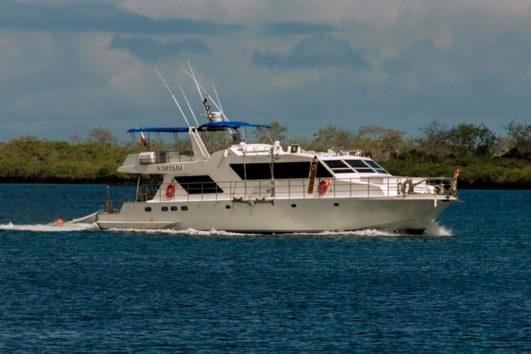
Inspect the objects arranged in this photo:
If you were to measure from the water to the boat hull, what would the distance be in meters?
0.51

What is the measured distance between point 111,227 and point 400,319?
2240cm

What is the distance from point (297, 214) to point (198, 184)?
4.37 metres

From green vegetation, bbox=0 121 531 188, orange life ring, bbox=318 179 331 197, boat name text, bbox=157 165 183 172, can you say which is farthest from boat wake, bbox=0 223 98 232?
green vegetation, bbox=0 121 531 188

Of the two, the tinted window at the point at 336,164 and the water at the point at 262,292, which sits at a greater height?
the tinted window at the point at 336,164

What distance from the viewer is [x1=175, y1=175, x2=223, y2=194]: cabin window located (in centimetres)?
4803

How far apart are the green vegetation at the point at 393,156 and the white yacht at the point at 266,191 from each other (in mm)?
67704

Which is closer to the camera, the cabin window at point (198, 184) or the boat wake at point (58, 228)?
the cabin window at point (198, 184)

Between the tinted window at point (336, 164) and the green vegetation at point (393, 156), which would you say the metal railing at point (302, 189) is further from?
the green vegetation at point (393, 156)

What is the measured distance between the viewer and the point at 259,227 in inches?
1861

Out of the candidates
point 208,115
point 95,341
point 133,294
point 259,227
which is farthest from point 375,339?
point 208,115

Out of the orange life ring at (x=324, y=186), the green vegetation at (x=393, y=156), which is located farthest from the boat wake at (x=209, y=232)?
the green vegetation at (x=393, y=156)

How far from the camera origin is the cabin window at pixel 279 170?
4619 cm

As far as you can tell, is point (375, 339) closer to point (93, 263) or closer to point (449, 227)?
point (93, 263)

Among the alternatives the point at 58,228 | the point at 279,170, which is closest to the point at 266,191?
the point at 279,170
